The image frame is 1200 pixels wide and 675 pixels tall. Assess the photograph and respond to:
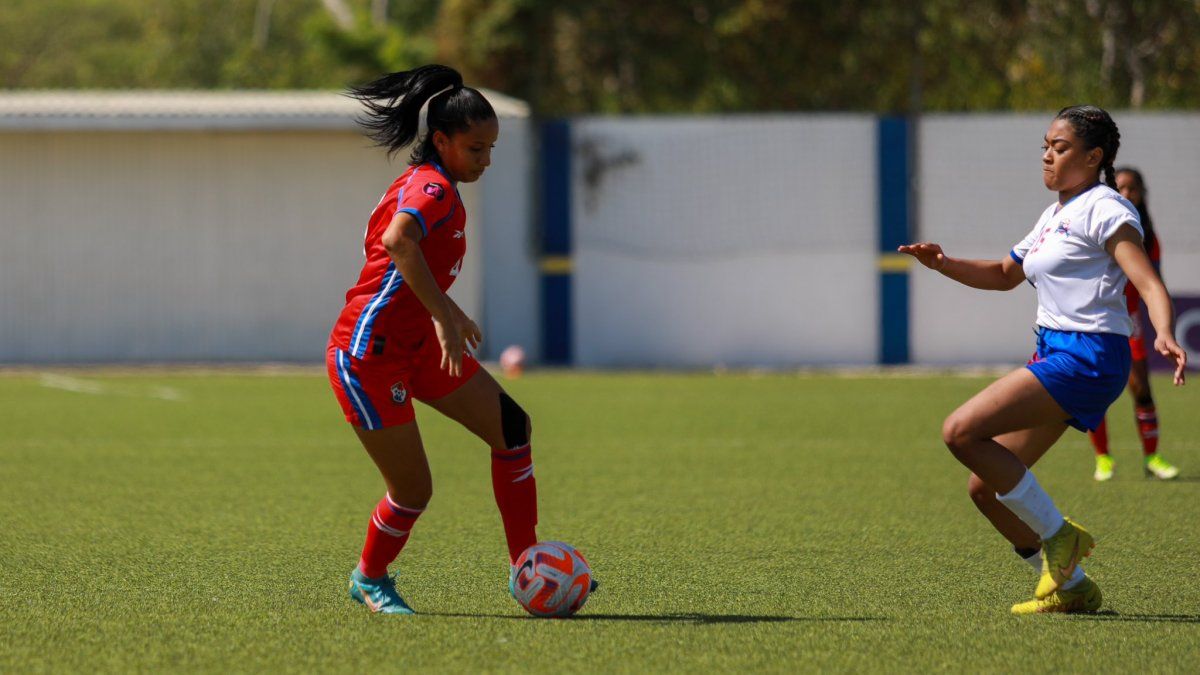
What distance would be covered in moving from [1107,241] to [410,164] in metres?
2.52

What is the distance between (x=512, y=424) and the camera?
617 cm

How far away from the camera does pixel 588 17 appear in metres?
33.5

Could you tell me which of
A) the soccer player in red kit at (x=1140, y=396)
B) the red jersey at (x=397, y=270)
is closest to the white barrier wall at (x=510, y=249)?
the soccer player in red kit at (x=1140, y=396)

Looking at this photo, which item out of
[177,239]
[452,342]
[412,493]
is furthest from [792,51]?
[452,342]

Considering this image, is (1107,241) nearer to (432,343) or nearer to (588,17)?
(432,343)

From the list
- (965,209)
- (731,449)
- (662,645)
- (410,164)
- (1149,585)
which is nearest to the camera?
(662,645)

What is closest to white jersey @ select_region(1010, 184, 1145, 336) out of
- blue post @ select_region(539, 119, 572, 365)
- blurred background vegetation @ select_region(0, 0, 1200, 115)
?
blue post @ select_region(539, 119, 572, 365)

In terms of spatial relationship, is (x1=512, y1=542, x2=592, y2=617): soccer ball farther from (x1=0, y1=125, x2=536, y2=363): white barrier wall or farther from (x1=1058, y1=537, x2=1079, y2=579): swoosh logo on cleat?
(x1=0, y1=125, x2=536, y2=363): white barrier wall

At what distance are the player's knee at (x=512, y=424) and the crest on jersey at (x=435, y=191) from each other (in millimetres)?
840

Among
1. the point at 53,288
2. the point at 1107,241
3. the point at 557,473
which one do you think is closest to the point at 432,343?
the point at 1107,241

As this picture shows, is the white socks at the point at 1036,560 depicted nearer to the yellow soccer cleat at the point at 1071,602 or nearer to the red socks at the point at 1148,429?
the yellow soccer cleat at the point at 1071,602

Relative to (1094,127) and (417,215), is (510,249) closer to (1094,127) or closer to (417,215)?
Answer: (1094,127)

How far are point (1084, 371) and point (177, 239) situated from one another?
59.4ft

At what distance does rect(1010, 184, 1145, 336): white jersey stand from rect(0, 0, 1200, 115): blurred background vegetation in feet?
62.5
